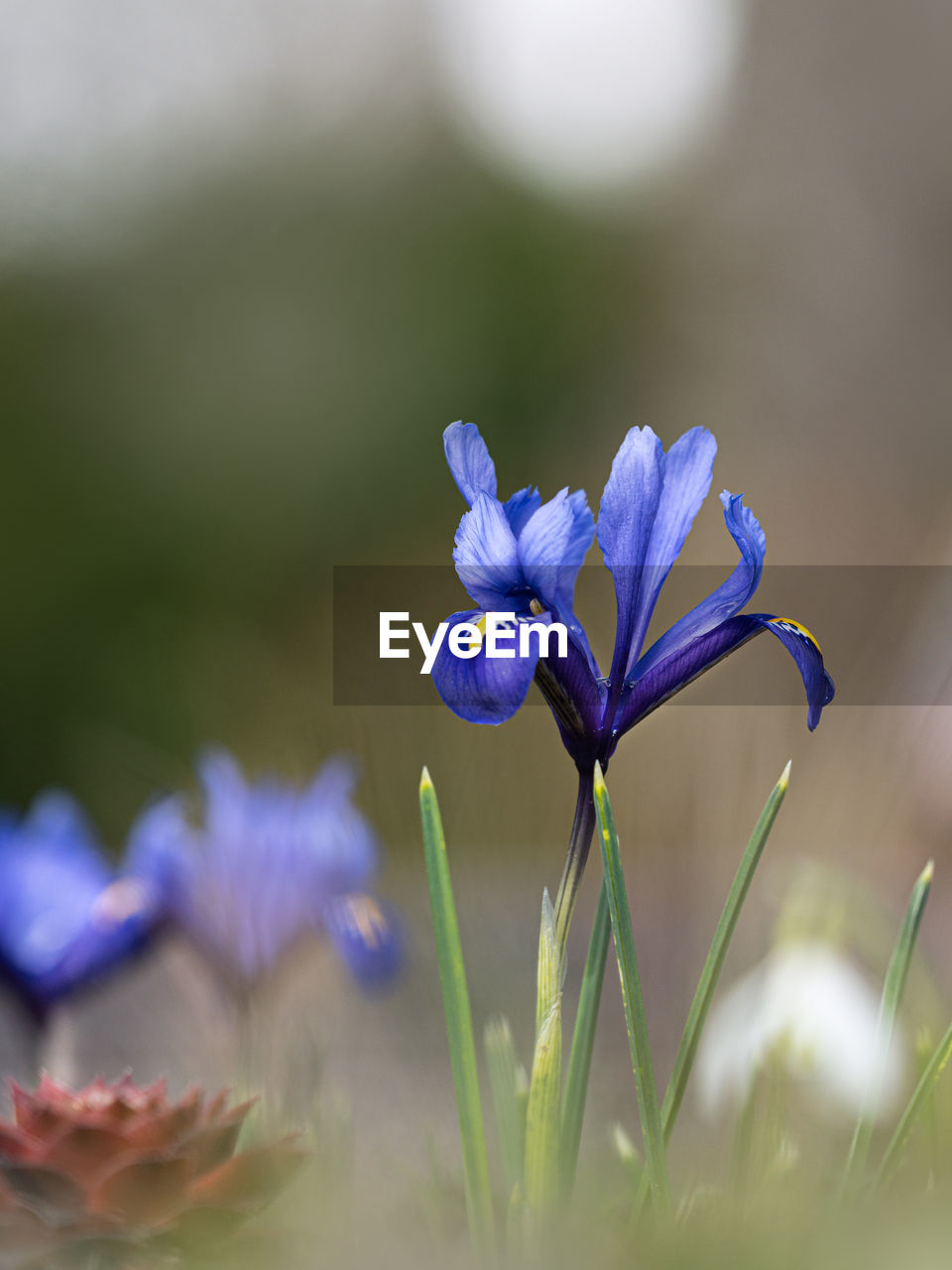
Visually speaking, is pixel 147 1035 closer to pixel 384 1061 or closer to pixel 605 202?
pixel 384 1061

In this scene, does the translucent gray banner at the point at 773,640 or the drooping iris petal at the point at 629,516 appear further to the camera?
the translucent gray banner at the point at 773,640

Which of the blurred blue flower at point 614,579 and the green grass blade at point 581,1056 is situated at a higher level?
the blurred blue flower at point 614,579

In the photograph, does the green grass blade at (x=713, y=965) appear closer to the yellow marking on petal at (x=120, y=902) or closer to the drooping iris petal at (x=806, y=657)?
the drooping iris petal at (x=806, y=657)

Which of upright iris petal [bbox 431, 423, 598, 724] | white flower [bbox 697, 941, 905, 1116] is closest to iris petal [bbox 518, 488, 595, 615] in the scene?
upright iris petal [bbox 431, 423, 598, 724]

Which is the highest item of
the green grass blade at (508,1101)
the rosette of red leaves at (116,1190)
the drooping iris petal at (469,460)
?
the drooping iris petal at (469,460)

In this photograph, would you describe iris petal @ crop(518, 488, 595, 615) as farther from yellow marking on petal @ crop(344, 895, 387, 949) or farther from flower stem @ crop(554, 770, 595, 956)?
yellow marking on petal @ crop(344, 895, 387, 949)

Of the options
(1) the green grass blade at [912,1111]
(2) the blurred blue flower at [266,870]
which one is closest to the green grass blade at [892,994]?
(1) the green grass blade at [912,1111]
